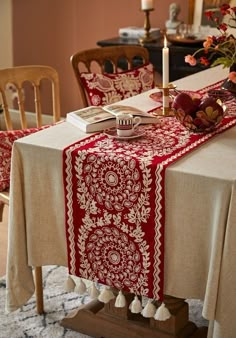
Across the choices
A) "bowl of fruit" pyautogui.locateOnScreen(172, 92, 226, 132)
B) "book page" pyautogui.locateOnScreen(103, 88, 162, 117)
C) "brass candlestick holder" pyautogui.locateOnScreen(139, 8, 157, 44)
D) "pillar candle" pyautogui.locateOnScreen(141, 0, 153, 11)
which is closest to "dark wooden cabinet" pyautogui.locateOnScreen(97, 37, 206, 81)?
"brass candlestick holder" pyautogui.locateOnScreen(139, 8, 157, 44)

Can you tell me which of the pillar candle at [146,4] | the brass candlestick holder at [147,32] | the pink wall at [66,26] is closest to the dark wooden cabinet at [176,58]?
the brass candlestick holder at [147,32]

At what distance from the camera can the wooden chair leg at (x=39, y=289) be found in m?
2.49

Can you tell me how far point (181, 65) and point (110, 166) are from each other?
6.86 feet

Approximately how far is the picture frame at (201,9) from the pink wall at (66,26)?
0.23 m

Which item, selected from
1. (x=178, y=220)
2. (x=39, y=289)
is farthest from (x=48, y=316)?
(x=178, y=220)

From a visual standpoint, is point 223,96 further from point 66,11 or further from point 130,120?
point 66,11

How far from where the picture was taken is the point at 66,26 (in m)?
4.79

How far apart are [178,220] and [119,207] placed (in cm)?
19

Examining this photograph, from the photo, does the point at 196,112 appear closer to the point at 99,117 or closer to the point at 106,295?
the point at 99,117

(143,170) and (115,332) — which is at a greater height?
(143,170)

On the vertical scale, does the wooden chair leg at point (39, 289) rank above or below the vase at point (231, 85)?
below

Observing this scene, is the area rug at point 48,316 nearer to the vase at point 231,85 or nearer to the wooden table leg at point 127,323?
the wooden table leg at point 127,323

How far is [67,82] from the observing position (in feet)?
16.2

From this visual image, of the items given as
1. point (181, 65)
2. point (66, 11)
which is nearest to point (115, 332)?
point (181, 65)
